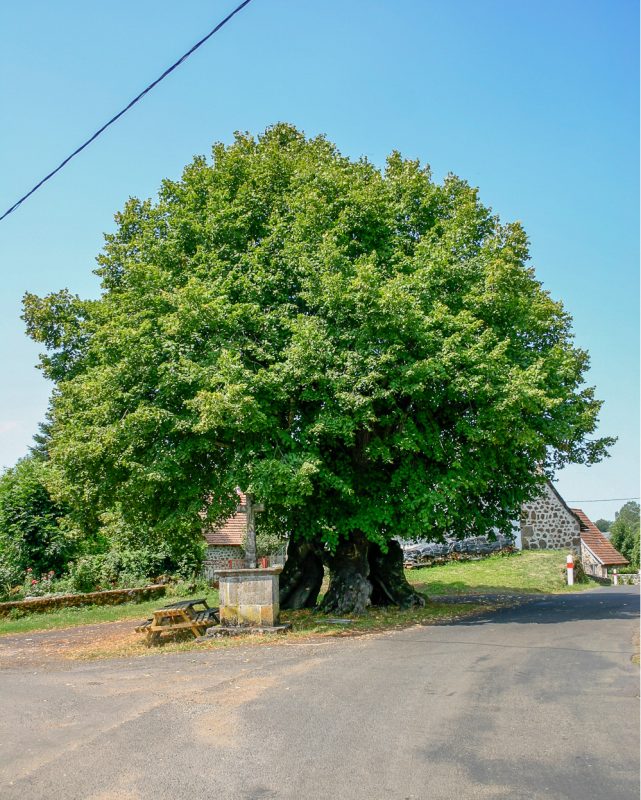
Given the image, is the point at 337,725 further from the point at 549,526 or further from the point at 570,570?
the point at 549,526

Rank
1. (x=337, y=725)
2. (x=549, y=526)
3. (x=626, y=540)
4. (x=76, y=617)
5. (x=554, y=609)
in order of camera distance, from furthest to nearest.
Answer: (x=626, y=540) → (x=549, y=526) → (x=76, y=617) → (x=554, y=609) → (x=337, y=725)

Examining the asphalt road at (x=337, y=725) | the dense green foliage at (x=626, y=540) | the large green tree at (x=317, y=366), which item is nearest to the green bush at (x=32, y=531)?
the large green tree at (x=317, y=366)

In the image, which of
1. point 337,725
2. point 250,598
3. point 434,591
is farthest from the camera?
point 434,591

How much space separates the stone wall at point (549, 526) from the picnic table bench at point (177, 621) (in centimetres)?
2374

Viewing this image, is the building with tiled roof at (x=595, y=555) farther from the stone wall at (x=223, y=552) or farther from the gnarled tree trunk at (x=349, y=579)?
the gnarled tree trunk at (x=349, y=579)

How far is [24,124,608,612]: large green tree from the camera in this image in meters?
14.8

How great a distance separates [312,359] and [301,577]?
25.6ft

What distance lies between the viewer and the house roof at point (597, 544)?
3919 cm

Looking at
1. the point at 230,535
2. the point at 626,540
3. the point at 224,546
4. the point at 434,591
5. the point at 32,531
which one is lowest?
the point at 626,540

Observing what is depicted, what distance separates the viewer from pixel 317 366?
14.7m

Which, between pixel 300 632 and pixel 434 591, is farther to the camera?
pixel 434 591

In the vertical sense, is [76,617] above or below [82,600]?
below

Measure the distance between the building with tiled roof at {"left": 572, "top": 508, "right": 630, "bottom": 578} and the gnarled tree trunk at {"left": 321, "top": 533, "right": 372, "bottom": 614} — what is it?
2299cm

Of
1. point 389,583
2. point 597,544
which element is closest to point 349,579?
point 389,583
